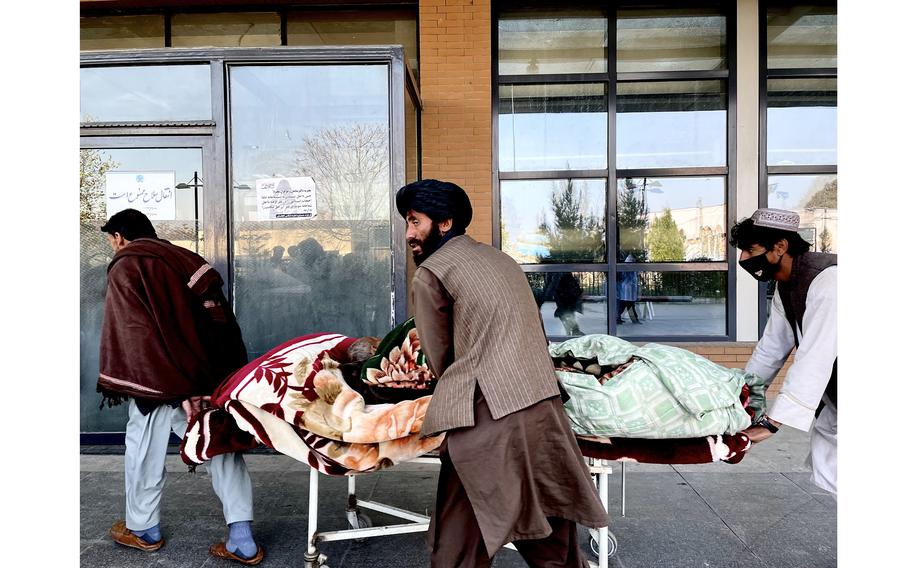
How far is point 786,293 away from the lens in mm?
2924

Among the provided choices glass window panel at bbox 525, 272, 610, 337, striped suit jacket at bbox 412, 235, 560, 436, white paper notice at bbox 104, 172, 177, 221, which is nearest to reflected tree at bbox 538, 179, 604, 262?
glass window panel at bbox 525, 272, 610, 337

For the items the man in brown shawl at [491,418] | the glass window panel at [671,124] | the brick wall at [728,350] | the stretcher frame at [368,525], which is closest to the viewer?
the man in brown shawl at [491,418]

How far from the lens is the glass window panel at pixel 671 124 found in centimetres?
654

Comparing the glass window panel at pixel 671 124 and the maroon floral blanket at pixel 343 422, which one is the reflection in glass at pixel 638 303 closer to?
the glass window panel at pixel 671 124

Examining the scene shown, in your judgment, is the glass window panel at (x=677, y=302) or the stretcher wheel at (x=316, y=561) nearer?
the stretcher wheel at (x=316, y=561)

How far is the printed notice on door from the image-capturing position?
16.4 feet

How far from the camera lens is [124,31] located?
6.60m

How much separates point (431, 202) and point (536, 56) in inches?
197

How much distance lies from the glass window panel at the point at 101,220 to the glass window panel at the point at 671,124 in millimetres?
4380

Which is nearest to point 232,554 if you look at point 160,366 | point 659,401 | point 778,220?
point 160,366

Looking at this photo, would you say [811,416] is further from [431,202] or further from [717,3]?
[717,3]

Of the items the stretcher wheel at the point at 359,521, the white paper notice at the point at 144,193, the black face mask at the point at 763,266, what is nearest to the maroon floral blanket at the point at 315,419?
the stretcher wheel at the point at 359,521

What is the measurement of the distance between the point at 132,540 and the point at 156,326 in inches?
47.5

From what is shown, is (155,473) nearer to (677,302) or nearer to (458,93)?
(458,93)
